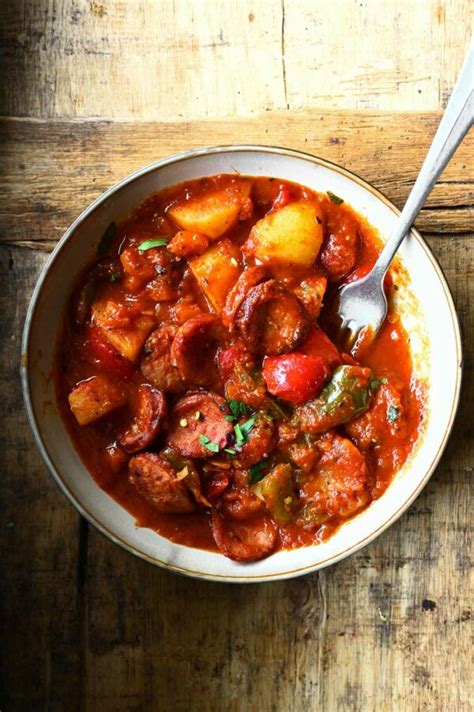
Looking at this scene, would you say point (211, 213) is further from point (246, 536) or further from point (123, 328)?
point (246, 536)

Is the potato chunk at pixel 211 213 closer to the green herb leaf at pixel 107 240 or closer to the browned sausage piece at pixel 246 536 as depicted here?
the green herb leaf at pixel 107 240

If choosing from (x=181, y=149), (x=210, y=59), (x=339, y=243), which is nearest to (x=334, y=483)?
(x=339, y=243)

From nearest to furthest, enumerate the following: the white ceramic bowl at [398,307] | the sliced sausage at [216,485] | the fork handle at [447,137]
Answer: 1. the fork handle at [447,137]
2. the white ceramic bowl at [398,307]
3. the sliced sausage at [216,485]

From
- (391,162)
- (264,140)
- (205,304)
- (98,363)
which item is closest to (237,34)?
(264,140)

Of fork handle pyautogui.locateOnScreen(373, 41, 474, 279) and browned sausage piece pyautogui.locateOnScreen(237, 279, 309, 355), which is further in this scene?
browned sausage piece pyautogui.locateOnScreen(237, 279, 309, 355)

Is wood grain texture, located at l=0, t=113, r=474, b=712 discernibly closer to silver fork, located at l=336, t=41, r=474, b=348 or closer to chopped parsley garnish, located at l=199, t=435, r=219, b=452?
silver fork, located at l=336, t=41, r=474, b=348

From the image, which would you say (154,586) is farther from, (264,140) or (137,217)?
(264,140)

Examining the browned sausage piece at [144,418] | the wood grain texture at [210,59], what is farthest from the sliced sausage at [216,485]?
the wood grain texture at [210,59]

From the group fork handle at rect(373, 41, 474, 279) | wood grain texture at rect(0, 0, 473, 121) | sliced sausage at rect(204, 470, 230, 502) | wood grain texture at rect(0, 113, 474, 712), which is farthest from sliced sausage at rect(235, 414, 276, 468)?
wood grain texture at rect(0, 0, 473, 121)
